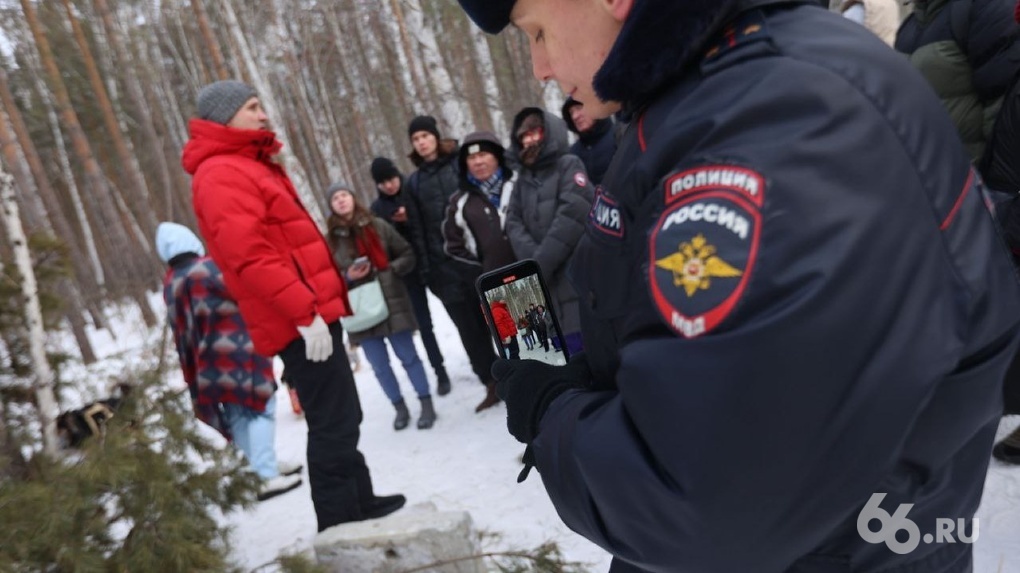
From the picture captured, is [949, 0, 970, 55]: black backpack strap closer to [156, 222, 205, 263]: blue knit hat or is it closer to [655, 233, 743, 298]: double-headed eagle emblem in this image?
[655, 233, 743, 298]: double-headed eagle emblem

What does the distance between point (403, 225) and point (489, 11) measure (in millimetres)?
4144

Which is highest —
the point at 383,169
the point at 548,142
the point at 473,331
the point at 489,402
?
the point at 383,169

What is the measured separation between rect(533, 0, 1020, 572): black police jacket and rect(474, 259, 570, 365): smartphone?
46 centimetres

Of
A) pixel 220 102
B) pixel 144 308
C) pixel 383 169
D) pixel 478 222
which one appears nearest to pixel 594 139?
pixel 478 222

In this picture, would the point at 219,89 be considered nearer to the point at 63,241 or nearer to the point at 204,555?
the point at 63,241

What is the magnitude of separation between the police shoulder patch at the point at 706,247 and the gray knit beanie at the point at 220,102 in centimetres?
263

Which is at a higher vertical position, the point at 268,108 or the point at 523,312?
the point at 268,108

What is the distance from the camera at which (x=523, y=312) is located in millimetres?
1262

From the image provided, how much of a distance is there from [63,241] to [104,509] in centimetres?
133

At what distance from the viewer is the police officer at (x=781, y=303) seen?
23.6 inches

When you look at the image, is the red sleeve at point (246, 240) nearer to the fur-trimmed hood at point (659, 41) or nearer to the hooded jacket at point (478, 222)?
the hooded jacket at point (478, 222)

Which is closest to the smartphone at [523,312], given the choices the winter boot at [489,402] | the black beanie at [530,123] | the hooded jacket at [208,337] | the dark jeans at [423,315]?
the black beanie at [530,123]

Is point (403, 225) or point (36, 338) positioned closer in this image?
point (36, 338)

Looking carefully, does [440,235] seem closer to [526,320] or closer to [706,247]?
[526,320]
